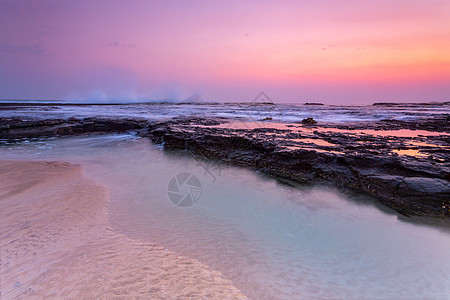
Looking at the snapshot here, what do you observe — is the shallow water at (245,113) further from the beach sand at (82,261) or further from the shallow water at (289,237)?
the beach sand at (82,261)

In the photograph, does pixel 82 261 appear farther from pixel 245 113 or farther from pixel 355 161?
pixel 245 113

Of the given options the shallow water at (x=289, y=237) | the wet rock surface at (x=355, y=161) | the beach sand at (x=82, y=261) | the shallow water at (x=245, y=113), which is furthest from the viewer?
the shallow water at (x=245, y=113)

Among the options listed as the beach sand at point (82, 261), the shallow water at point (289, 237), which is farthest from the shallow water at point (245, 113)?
the beach sand at point (82, 261)

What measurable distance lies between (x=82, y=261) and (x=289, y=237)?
14.3 feet

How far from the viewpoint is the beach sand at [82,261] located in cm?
325

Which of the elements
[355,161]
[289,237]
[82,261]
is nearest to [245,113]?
[355,161]

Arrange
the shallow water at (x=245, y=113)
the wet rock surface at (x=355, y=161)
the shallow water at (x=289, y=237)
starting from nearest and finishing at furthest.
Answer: the shallow water at (x=289, y=237), the wet rock surface at (x=355, y=161), the shallow water at (x=245, y=113)

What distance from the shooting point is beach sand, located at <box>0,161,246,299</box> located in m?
3.25

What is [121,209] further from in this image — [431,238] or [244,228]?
[431,238]

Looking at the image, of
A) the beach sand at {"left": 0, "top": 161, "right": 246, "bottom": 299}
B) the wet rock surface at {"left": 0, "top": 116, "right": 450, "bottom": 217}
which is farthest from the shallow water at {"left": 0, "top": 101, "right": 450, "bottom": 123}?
the beach sand at {"left": 0, "top": 161, "right": 246, "bottom": 299}

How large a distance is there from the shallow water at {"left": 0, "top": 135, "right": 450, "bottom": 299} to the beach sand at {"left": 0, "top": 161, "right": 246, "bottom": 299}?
42 centimetres

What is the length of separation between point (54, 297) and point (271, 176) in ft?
25.6

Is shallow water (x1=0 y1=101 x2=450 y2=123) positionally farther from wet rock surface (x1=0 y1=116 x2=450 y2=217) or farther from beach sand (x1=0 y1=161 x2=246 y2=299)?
beach sand (x1=0 y1=161 x2=246 y2=299)

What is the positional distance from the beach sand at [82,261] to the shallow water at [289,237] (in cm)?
42
